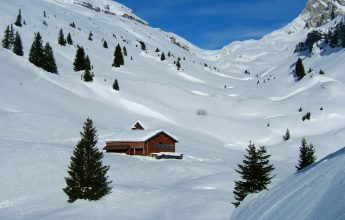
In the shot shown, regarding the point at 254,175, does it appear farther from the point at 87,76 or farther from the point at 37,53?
the point at 37,53

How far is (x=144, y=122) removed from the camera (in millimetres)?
75562

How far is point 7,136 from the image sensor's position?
49219 mm

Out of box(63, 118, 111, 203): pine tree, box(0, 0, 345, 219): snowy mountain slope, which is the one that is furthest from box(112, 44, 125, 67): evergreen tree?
box(63, 118, 111, 203): pine tree

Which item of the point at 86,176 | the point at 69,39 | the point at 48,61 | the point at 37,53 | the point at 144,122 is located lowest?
the point at 86,176

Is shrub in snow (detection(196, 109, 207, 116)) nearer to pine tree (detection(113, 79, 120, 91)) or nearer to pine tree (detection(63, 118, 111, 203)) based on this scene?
pine tree (detection(113, 79, 120, 91))

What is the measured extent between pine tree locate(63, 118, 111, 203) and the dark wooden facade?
22444mm

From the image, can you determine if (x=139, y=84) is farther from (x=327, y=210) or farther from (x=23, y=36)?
(x=327, y=210)

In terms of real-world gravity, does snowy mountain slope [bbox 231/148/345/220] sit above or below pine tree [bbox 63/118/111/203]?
below

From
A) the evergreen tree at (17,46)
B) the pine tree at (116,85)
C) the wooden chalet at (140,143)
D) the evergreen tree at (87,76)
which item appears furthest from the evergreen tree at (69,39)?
the wooden chalet at (140,143)

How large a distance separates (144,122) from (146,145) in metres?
18.4

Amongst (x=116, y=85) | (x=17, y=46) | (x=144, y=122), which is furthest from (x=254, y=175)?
(x=17, y=46)

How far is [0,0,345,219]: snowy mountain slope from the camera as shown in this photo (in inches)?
1254

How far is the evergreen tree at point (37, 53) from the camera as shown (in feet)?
279

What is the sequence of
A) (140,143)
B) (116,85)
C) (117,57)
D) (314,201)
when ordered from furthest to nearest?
(117,57)
(116,85)
(140,143)
(314,201)
